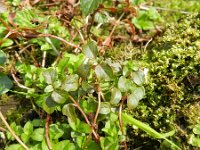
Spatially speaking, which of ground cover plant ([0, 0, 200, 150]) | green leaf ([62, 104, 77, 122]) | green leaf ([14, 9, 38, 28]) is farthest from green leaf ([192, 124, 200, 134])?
green leaf ([14, 9, 38, 28])

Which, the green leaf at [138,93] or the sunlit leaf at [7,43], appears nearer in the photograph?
the green leaf at [138,93]

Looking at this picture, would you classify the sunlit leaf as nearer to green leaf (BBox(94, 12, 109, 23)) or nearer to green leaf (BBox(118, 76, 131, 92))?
green leaf (BBox(94, 12, 109, 23))

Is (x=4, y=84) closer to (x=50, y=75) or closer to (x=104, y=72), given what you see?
(x=50, y=75)

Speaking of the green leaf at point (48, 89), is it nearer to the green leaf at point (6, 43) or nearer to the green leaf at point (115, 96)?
the green leaf at point (115, 96)

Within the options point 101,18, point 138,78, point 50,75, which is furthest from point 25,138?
point 101,18

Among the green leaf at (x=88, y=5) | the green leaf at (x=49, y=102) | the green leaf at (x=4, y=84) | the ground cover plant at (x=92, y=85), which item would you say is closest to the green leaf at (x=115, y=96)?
the ground cover plant at (x=92, y=85)

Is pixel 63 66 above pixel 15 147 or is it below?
above

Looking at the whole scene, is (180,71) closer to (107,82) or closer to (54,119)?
(107,82)
